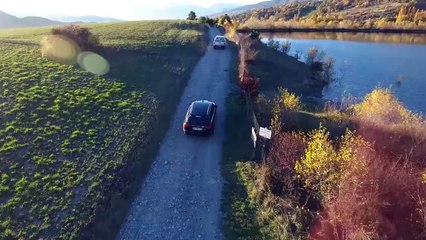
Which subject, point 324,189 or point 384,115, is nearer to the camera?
point 324,189

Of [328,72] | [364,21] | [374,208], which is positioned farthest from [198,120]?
[364,21]

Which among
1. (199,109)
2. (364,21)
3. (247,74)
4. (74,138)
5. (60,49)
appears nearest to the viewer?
(74,138)

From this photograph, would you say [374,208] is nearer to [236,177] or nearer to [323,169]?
[323,169]

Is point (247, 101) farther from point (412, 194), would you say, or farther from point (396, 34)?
point (396, 34)

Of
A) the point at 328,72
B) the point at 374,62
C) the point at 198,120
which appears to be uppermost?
the point at 198,120

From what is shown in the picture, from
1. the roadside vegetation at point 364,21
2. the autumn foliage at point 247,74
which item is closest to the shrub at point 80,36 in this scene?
the autumn foliage at point 247,74

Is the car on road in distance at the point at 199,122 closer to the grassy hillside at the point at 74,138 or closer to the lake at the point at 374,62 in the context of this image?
the grassy hillside at the point at 74,138

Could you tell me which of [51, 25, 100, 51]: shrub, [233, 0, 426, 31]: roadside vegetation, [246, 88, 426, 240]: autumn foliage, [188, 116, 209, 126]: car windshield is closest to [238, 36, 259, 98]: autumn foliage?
[188, 116, 209, 126]: car windshield
